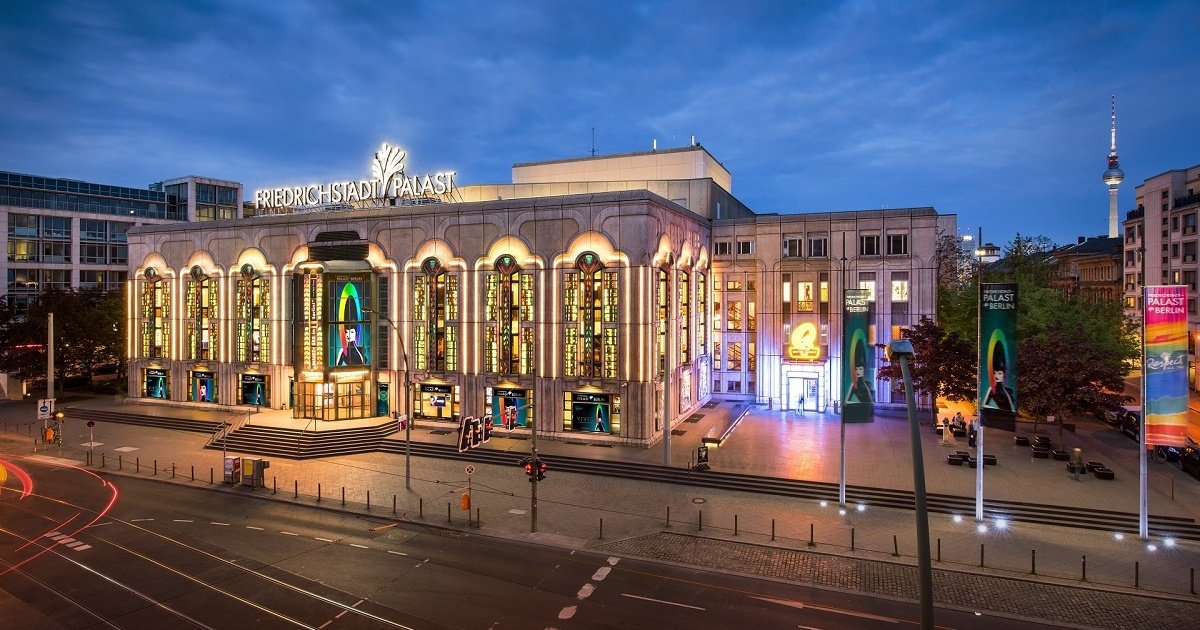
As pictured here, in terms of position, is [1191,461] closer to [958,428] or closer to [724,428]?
[958,428]

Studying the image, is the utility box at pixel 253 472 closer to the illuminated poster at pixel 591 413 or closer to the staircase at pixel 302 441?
the staircase at pixel 302 441

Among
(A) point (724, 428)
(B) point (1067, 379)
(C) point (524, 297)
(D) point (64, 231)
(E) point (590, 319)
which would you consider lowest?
(A) point (724, 428)

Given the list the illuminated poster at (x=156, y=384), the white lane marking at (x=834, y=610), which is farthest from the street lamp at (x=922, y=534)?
the illuminated poster at (x=156, y=384)

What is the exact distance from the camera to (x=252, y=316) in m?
57.7

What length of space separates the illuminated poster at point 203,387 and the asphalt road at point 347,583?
29.0 meters

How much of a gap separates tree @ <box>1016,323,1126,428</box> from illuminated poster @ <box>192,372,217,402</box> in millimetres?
63296

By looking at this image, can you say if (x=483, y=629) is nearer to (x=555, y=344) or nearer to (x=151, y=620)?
(x=151, y=620)

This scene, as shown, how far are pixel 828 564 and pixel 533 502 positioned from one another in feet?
40.2

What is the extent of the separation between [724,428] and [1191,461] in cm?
2627

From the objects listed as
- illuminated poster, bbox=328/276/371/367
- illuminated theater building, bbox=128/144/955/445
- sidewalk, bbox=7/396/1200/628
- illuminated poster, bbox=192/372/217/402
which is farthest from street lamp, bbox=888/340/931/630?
illuminated poster, bbox=192/372/217/402

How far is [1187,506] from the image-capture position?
30688 millimetres

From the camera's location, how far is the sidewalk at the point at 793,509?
24.0m

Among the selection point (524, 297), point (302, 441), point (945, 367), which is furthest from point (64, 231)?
point (945, 367)

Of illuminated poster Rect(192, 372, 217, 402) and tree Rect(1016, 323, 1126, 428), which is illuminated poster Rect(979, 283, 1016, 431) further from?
illuminated poster Rect(192, 372, 217, 402)
